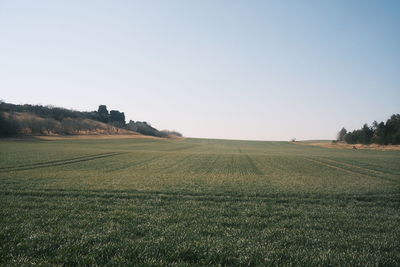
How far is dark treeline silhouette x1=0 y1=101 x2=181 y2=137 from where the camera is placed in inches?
3671

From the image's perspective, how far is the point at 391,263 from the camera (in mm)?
7734

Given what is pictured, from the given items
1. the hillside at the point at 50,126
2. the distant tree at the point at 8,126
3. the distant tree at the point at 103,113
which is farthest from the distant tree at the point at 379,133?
the distant tree at the point at 103,113

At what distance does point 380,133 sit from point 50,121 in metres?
151

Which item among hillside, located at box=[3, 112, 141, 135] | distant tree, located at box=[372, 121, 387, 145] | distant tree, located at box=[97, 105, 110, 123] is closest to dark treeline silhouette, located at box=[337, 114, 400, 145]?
distant tree, located at box=[372, 121, 387, 145]

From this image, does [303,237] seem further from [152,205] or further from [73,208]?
[73,208]

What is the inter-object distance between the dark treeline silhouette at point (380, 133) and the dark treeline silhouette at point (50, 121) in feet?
433

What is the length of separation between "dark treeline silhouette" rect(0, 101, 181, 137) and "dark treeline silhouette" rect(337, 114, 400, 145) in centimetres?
13208

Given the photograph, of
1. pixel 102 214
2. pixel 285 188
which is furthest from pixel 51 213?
pixel 285 188

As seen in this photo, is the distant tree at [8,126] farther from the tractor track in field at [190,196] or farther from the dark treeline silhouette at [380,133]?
the dark treeline silhouette at [380,133]

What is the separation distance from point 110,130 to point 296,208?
146602 millimetres

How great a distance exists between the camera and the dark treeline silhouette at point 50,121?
306 ft

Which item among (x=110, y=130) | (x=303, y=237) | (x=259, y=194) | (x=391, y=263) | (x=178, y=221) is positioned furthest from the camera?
(x=110, y=130)

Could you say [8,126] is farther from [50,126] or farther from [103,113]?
[103,113]

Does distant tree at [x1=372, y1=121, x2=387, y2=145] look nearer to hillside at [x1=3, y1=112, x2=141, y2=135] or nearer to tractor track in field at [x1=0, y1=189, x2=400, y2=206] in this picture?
tractor track in field at [x1=0, y1=189, x2=400, y2=206]
